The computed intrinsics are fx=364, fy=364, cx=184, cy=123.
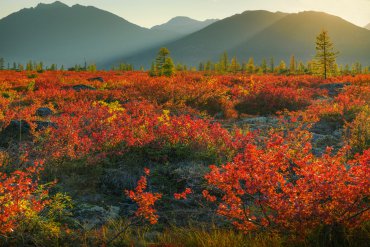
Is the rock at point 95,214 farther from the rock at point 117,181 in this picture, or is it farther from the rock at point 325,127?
the rock at point 325,127

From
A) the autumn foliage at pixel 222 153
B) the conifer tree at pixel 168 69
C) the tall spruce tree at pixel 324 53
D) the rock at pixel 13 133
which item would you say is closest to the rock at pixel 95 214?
the autumn foliage at pixel 222 153

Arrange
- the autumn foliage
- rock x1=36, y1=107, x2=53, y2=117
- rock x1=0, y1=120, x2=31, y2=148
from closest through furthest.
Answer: the autumn foliage, rock x1=0, y1=120, x2=31, y2=148, rock x1=36, y1=107, x2=53, y2=117

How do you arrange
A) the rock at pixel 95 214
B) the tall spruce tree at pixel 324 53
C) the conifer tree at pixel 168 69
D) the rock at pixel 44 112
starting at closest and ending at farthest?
1. the rock at pixel 95 214
2. the rock at pixel 44 112
3. the conifer tree at pixel 168 69
4. the tall spruce tree at pixel 324 53

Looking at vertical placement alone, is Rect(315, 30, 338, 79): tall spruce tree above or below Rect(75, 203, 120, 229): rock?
above

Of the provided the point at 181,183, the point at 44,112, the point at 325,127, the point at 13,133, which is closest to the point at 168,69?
the point at 44,112

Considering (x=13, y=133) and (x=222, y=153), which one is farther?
(x=13, y=133)

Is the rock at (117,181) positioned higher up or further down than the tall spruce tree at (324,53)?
further down

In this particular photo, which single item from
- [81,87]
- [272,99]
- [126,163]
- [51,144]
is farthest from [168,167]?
[81,87]

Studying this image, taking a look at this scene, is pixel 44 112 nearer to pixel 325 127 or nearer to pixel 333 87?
pixel 325 127

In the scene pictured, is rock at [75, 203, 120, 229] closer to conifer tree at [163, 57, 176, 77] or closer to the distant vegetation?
the distant vegetation

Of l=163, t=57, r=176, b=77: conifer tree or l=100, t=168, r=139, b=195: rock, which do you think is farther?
l=163, t=57, r=176, b=77: conifer tree

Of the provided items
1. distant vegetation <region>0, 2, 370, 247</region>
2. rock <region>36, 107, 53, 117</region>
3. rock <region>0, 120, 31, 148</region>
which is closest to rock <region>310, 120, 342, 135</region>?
distant vegetation <region>0, 2, 370, 247</region>

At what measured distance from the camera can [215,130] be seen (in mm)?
8227

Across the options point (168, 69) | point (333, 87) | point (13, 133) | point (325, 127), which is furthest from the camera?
point (168, 69)
